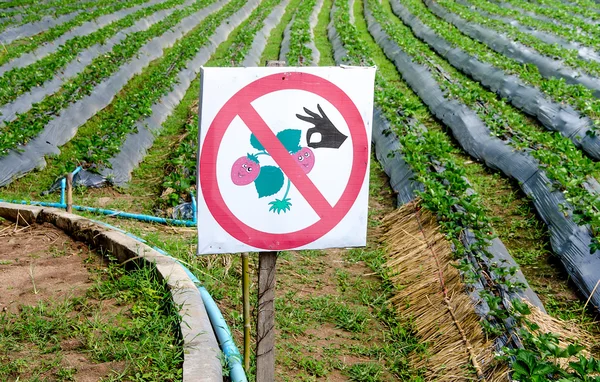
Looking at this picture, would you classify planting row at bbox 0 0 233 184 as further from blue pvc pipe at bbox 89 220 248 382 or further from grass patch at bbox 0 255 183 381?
blue pvc pipe at bbox 89 220 248 382

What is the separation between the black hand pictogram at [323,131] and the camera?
270 cm

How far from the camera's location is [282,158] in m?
2.67

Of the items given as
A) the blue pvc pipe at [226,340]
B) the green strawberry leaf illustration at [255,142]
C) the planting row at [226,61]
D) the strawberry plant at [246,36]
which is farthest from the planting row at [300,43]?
the green strawberry leaf illustration at [255,142]

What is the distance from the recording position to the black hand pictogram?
106 inches

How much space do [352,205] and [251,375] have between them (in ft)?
4.42

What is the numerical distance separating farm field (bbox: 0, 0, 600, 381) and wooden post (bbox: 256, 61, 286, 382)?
495mm

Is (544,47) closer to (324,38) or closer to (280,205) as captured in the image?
(324,38)

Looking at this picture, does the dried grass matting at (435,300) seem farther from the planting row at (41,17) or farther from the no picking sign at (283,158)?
the planting row at (41,17)

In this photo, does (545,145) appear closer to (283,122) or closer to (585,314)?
(585,314)

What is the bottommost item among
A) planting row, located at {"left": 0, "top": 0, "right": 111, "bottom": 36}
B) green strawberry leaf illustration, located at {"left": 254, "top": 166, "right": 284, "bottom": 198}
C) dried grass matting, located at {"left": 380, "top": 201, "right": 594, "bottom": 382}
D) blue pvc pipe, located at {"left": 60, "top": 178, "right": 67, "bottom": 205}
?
dried grass matting, located at {"left": 380, "top": 201, "right": 594, "bottom": 382}

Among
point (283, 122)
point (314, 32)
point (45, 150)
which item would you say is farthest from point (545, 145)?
point (314, 32)

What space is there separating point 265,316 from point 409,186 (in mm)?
4167

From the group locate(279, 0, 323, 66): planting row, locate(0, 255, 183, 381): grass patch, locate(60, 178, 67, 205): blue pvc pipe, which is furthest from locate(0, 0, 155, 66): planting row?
locate(0, 255, 183, 381): grass patch

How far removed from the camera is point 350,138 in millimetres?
2766
